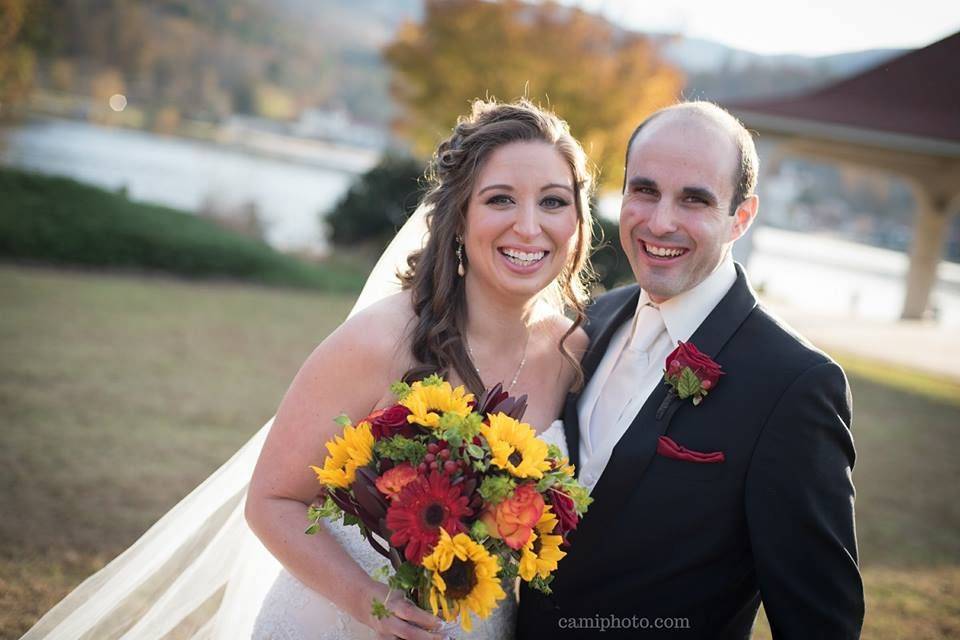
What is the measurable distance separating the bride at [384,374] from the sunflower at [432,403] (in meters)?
0.75

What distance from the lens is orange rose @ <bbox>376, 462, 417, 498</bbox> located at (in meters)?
2.28

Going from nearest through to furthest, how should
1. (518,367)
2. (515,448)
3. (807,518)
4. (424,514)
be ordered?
(424,514) < (515,448) < (807,518) < (518,367)

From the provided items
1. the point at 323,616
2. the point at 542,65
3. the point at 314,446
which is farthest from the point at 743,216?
the point at 542,65

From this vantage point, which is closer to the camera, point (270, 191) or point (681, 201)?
point (681, 201)

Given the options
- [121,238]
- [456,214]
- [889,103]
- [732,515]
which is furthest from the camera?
[121,238]

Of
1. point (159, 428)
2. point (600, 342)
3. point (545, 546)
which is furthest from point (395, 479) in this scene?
point (159, 428)

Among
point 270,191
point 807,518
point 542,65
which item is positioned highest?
point 542,65

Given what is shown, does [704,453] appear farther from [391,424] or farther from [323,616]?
[323,616]

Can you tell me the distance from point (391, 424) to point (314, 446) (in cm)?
84

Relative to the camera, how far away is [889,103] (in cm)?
1407

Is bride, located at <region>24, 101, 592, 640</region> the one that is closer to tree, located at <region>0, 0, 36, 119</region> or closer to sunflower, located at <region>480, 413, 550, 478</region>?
sunflower, located at <region>480, 413, 550, 478</region>

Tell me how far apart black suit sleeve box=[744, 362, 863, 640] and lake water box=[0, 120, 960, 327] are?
14.2m

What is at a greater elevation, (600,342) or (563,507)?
(600,342)

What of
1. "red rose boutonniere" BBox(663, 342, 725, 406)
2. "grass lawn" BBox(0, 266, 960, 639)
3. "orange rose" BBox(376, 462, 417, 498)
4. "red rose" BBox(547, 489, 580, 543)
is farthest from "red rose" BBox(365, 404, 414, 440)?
"grass lawn" BBox(0, 266, 960, 639)
